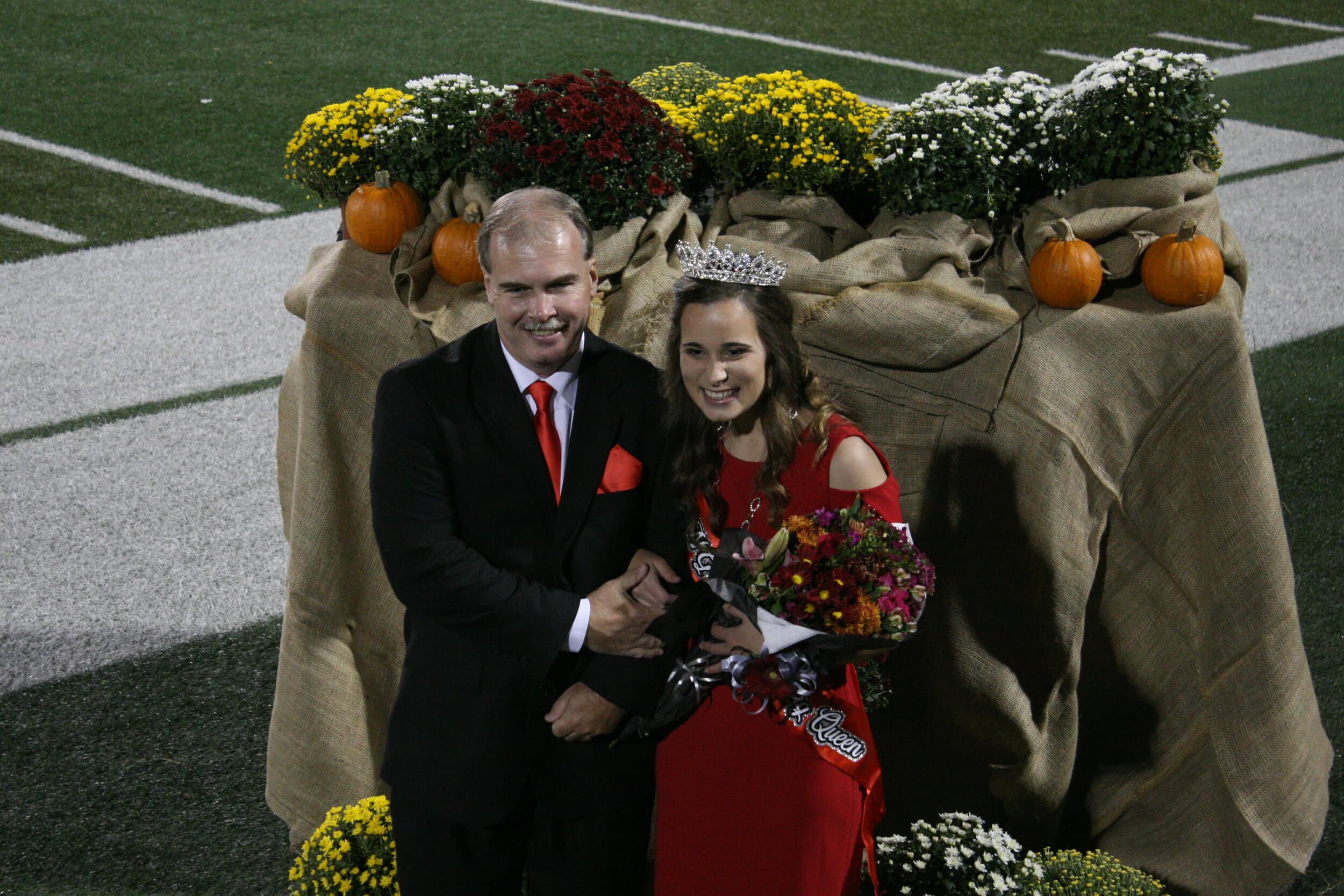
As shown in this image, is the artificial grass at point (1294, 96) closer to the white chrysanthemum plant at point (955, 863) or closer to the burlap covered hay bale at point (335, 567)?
the white chrysanthemum plant at point (955, 863)

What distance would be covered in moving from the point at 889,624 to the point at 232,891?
2.41 m

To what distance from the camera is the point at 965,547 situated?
4.18m

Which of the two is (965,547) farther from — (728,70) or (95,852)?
(728,70)

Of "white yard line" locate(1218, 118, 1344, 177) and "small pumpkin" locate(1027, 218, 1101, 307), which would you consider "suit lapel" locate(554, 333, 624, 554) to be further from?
"white yard line" locate(1218, 118, 1344, 177)

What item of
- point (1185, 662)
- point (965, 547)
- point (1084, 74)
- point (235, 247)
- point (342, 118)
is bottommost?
point (235, 247)

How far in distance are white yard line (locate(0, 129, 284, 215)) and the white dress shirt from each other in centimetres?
806

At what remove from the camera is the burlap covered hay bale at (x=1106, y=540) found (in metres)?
4.08

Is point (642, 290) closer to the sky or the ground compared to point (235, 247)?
closer to the sky

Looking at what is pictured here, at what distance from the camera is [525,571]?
3248 mm

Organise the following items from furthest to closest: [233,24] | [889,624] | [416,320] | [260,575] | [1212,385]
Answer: [233,24] < [260,575] < [416,320] < [1212,385] < [889,624]

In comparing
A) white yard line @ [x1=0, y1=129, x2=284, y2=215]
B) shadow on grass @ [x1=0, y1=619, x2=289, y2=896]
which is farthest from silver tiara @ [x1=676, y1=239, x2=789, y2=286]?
white yard line @ [x1=0, y1=129, x2=284, y2=215]

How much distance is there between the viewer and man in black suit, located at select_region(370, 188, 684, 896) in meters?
3.14

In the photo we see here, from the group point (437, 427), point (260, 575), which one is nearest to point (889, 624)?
point (437, 427)

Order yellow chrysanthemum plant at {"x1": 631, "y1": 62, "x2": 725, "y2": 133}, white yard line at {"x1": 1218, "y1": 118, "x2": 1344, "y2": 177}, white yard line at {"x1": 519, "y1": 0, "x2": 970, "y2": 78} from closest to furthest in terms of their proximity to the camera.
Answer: yellow chrysanthemum plant at {"x1": 631, "y1": 62, "x2": 725, "y2": 133} < white yard line at {"x1": 1218, "y1": 118, "x2": 1344, "y2": 177} < white yard line at {"x1": 519, "y1": 0, "x2": 970, "y2": 78}
